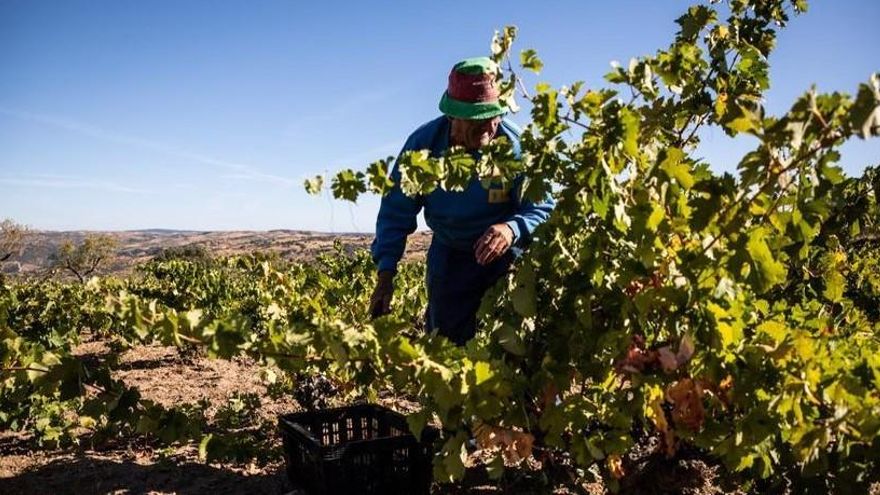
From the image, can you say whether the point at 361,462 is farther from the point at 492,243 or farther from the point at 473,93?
the point at 473,93

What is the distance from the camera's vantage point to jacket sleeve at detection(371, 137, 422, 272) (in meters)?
3.35

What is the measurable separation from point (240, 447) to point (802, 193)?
2.46 meters

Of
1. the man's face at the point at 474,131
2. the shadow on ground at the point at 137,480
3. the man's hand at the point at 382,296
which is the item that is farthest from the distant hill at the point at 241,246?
the man's face at the point at 474,131

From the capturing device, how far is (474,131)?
2.99 meters

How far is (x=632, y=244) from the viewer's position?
1751mm

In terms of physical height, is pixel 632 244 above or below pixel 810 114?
below

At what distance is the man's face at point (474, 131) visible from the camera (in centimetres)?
296

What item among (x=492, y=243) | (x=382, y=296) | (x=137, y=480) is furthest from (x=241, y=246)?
(x=492, y=243)

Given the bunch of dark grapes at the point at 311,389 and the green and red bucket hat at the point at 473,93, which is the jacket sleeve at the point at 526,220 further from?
the bunch of dark grapes at the point at 311,389

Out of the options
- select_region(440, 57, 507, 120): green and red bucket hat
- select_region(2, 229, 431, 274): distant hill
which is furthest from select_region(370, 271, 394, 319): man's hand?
select_region(2, 229, 431, 274): distant hill

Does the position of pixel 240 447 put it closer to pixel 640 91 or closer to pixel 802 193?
pixel 640 91

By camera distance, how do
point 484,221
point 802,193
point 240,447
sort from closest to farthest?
point 802,193, point 240,447, point 484,221

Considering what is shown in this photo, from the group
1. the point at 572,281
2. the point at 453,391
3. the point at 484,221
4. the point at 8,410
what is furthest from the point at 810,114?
the point at 8,410

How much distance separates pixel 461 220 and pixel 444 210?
103mm
